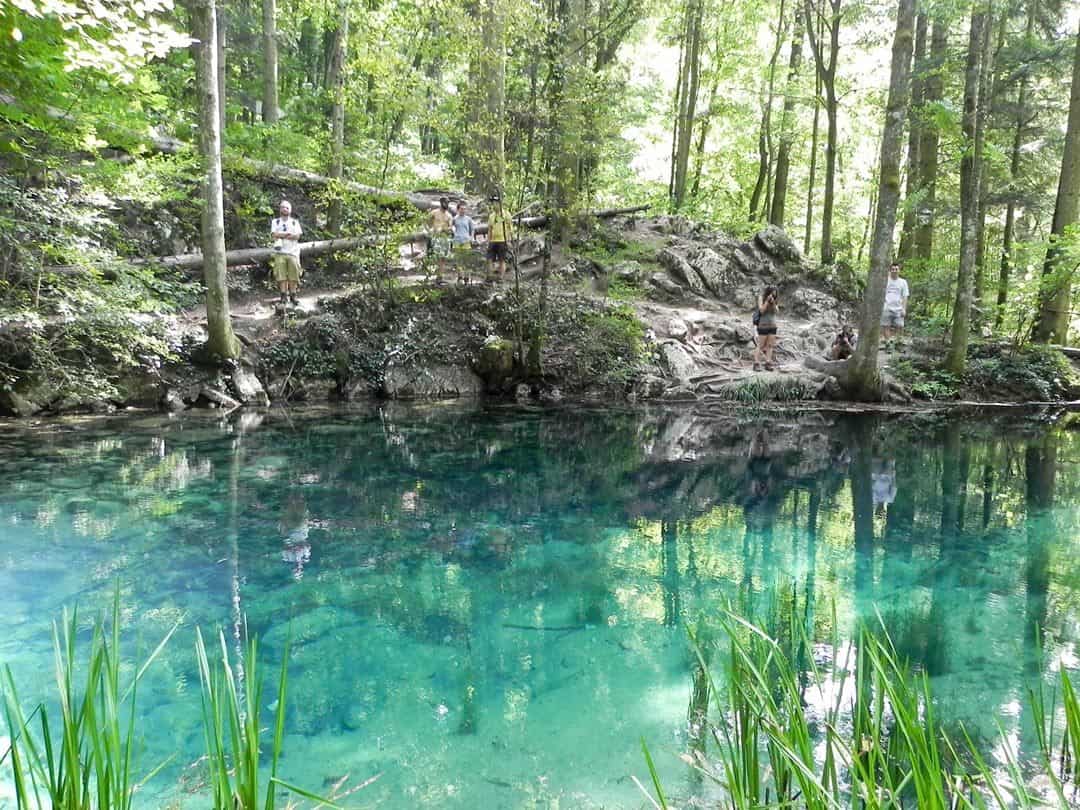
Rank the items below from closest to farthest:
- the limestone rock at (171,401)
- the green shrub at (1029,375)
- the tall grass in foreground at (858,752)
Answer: the tall grass in foreground at (858,752) → the limestone rock at (171,401) → the green shrub at (1029,375)

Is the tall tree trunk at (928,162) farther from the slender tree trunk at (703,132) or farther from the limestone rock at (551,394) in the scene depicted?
the limestone rock at (551,394)

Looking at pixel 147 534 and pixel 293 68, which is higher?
pixel 293 68

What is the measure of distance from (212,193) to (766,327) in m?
10.4

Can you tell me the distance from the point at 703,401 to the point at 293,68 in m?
19.4

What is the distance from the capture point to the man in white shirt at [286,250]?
12.8 meters

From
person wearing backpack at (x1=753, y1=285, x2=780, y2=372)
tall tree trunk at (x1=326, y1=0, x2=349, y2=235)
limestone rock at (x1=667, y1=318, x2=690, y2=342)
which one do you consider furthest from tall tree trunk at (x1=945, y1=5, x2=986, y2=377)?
tall tree trunk at (x1=326, y1=0, x2=349, y2=235)

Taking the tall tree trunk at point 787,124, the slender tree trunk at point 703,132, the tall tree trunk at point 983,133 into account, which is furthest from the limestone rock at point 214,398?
the slender tree trunk at point 703,132

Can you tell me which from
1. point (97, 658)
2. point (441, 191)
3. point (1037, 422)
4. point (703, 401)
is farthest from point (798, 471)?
point (441, 191)

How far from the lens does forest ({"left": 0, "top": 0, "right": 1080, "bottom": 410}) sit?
925 centimetres

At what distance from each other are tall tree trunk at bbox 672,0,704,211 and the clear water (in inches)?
496

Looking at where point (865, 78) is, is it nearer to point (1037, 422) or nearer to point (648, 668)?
point (1037, 422)

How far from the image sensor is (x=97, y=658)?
1.58m

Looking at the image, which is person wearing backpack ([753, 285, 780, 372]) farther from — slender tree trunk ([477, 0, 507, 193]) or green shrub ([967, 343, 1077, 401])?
slender tree trunk ([477, 0, 507, 193])

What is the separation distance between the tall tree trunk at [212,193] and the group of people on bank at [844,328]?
992 cm
